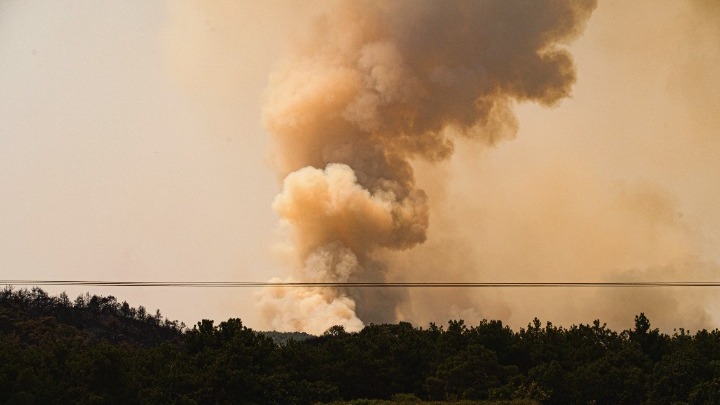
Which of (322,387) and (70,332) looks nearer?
(322,387)

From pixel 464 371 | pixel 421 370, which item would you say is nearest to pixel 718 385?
pixel 464 371

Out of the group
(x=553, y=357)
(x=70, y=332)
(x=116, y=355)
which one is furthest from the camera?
(x=70, y=332)

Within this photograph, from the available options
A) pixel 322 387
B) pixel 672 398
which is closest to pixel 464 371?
pixel 322 387

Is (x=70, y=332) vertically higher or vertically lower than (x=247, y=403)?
higher

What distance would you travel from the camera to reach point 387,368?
60.5 metres

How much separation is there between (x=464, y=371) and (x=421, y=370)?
5571mm

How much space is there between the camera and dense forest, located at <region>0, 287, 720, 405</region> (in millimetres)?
49844

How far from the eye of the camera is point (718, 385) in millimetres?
53312

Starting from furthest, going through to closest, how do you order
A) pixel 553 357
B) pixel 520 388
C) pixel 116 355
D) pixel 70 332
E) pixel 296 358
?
pixel 70 332, pixel 553 357, pixel 296 358, pixel 520 388, pixel 116 355

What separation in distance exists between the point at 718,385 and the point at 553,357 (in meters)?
13.3

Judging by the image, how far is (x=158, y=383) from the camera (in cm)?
5303

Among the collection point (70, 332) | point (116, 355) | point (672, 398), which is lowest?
point (672, 398)

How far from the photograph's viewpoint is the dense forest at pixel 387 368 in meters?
49.8

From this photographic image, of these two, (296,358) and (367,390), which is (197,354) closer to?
(296,358)
